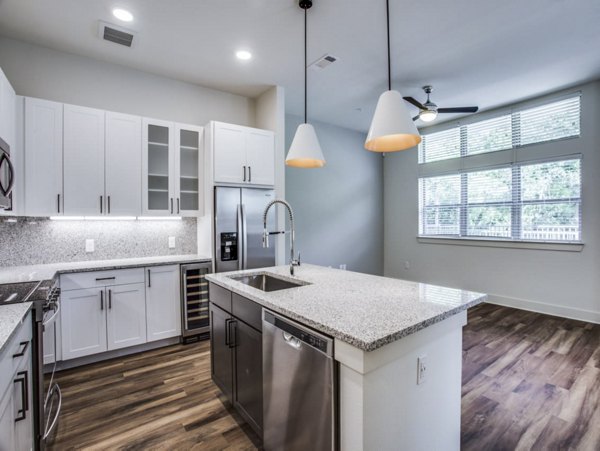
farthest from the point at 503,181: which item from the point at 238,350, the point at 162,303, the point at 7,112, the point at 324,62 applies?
the point at 7,112

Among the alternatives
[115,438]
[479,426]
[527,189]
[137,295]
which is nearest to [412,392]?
[479,426]

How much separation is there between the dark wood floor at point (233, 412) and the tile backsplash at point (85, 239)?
1155 millimetres

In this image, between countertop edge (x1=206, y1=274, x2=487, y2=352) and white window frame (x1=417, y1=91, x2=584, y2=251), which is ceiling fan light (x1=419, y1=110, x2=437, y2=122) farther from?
countertop edge (x1=206, y1=274, x2=487, y2=352)

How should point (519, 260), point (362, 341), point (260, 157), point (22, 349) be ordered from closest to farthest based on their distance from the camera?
point (362, 341)
point (22, 349)
point (260, 157)
point (519, 260)

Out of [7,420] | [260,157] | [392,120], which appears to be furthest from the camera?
[260,157]

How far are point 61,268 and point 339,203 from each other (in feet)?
13.8

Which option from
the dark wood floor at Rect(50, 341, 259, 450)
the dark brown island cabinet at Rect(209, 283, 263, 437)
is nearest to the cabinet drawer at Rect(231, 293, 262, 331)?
the dark brown island cabinet at Rect(209, 283, 263, 437)

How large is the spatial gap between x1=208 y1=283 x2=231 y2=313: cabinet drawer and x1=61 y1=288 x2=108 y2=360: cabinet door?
1.37 metres

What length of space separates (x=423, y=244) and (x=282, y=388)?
196 inches

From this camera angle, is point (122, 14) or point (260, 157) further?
point (260, 157)

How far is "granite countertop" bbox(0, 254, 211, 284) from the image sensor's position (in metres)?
2.35

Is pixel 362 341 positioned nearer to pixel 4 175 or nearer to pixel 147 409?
pixel 147 409

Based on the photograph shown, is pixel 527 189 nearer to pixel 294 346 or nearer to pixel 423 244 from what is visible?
pixel 423 244

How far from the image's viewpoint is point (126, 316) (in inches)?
119
